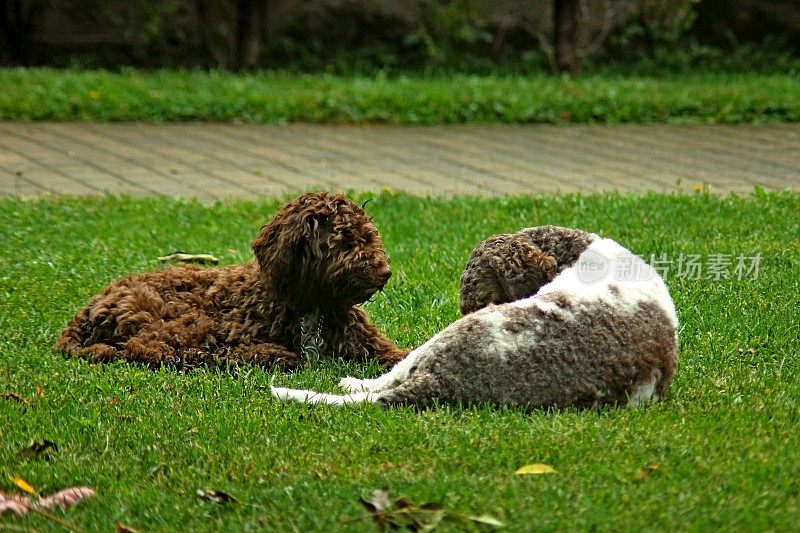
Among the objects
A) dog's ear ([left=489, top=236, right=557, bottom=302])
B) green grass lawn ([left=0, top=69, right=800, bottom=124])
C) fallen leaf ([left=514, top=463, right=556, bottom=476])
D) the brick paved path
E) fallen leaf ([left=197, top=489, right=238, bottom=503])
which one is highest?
dog's ear ([left=489, top=236, right=557, bottom=302])

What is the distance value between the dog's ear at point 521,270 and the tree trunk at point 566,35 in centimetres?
1054

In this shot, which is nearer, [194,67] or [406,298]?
[406,298]

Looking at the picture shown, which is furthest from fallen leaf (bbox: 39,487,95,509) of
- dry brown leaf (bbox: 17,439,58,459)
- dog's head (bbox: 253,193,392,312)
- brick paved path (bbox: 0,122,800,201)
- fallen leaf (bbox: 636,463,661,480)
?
brick paved path (bbox: 0,122,800,201)

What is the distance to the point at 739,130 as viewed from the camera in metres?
12.3

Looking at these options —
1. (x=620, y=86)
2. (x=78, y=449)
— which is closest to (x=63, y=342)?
(x=78, y=449)

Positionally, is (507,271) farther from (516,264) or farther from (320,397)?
(320,397)

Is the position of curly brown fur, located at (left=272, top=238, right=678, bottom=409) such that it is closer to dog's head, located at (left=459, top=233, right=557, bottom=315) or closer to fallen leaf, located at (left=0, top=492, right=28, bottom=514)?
dog's head, located at (left=459, top=233, right=557, bottom=315)

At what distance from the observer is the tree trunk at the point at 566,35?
14.9 metres

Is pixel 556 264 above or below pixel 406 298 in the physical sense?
above

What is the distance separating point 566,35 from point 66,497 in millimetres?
12391

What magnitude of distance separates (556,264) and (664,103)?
28.2 feet

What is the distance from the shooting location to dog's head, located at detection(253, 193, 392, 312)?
506 centimetres

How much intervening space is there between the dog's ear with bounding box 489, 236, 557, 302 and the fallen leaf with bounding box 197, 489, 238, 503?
1.53 meters

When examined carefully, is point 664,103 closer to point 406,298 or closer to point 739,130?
point 739,130
